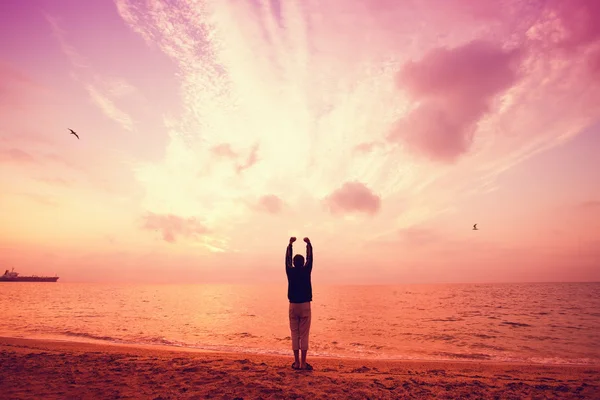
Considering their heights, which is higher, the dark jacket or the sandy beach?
the dark jacket

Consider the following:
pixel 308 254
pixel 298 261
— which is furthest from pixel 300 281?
pixel 308 254

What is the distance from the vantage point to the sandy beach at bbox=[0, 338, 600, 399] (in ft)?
24.5

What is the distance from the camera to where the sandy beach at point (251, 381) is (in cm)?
746

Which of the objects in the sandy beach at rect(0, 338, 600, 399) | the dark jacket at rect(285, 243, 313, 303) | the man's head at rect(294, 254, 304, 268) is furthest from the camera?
the man's head at rect(294, 254, 304, 268)

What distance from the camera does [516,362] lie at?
47.0ft

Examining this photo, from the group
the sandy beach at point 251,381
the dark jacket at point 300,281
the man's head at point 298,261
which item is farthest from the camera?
the man's head at point 298,261

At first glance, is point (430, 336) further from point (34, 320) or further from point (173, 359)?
point (34, 320)

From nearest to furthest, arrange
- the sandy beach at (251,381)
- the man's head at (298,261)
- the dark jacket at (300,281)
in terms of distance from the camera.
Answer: the sandy beach at (251,381)
the dark jacket at (300,281)
the man's head at (298,261)

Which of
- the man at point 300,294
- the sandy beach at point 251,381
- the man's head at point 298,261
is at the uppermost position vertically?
the man's head at point 298,261

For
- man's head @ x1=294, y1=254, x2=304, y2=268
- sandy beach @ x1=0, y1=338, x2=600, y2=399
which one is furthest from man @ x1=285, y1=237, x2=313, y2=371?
sandy beach @ x1=0, y1=338, x2=600, y2=399

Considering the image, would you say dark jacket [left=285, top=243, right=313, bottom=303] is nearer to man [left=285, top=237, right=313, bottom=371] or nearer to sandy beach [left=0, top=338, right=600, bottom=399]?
man [left=285, top=237, right=313, bottom=371]

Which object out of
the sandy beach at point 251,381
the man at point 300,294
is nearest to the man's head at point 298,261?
the man at point 300,294

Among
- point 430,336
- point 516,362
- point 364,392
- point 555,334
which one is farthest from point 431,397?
point 555,334

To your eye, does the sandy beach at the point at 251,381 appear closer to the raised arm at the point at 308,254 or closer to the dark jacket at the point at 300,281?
the dark jacket at the point at 300,281
